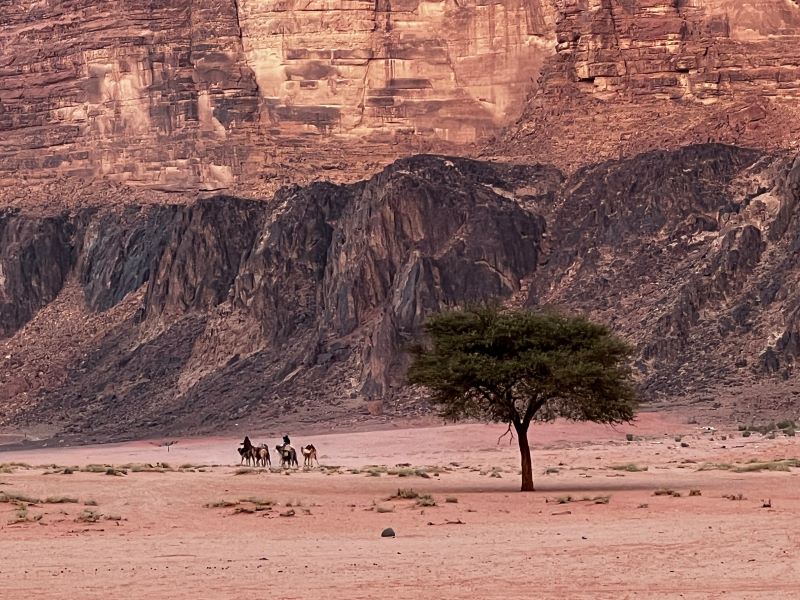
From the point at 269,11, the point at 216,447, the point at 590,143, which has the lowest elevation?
the point at 216,447

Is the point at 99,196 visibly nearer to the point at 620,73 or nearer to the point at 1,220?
the point at 1,220

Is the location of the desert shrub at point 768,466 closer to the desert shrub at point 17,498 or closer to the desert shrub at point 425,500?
the desert shrub at point 425,500

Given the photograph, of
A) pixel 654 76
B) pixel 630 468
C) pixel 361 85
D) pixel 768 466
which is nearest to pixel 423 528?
pixel 768 466

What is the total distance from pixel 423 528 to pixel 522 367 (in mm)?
9257

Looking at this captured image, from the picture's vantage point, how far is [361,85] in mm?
97500

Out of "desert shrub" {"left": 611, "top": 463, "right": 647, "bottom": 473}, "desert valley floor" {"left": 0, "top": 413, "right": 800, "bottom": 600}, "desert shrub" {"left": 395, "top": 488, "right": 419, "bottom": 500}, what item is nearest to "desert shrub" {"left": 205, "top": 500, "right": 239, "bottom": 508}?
"desert valley floor" {"left": 0, "top": 413, "right": 800, "bottom": 600}

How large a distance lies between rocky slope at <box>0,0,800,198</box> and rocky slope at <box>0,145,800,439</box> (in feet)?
11.4

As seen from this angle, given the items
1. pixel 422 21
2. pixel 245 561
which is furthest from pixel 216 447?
pixel 245 561

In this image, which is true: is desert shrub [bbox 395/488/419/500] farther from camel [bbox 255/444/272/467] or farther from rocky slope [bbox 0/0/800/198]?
rocky slope [bbox 0/0/800/198]

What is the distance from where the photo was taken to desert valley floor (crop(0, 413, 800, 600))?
2703 centimetres

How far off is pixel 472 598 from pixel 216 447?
153 feet

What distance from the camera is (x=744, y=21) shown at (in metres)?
90.1

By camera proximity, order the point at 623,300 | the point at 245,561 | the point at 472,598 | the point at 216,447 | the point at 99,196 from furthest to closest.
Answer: the point at 99,196 → the point at 623,300 → the point at 216,447 → the point at 245,561 → the point at 472,598

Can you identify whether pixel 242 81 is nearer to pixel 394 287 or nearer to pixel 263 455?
pixel 394 287
